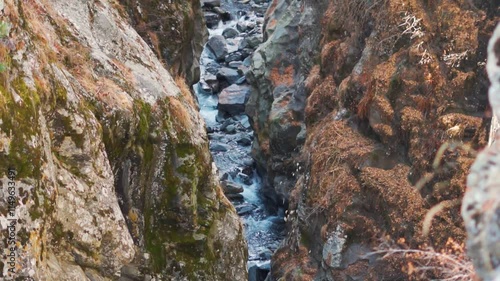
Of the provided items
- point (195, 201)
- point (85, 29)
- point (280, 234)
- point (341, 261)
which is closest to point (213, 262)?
point (195, 201)

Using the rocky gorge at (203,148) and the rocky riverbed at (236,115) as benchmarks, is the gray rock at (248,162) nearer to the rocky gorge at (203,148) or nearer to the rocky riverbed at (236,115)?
the rocky riverbed at (236,115)

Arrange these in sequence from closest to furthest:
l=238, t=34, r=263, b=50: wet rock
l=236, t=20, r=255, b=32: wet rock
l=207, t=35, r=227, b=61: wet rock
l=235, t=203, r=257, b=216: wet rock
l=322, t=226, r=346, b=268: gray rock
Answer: l=322, t=226, r=346, b=268: gray rock, l=235, t=203, r=257, b=216: wet rock, l=207, t=35, r=227, b=61: wet rock, l=238, t=34, r=263, b=50: wet rock, l=236, t=20, r=255, b=32: wet rock

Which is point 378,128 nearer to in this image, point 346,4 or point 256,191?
point 346,4

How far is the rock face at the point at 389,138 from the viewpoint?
441 inches

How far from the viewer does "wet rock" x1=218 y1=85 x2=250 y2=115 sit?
86.2 ft

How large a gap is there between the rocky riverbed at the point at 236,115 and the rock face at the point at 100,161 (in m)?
6.38

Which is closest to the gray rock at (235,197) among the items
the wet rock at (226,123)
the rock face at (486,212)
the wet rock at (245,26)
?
the wet rock at (226,123)

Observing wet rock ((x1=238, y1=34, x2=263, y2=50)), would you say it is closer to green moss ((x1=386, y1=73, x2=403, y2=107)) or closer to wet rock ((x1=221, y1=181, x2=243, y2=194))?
wet rock ((x1=221, y1=181, x2=243, y2=194))

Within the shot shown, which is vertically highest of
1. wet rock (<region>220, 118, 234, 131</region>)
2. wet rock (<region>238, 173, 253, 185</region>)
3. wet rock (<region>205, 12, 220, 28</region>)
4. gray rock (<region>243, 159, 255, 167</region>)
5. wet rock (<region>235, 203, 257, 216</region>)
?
wet rock (<region>205, 12, 220, 28</region>)

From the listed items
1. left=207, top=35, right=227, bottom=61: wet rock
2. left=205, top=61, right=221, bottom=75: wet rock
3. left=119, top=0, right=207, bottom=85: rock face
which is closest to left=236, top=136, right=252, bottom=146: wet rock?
left=119, top=0, right=207, bottom=85: rock face

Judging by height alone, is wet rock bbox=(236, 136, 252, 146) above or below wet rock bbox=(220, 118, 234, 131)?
below

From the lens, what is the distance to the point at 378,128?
12.8 m

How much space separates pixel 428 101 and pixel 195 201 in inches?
204

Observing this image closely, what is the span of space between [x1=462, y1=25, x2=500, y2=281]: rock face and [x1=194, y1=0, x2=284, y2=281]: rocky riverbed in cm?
1439
